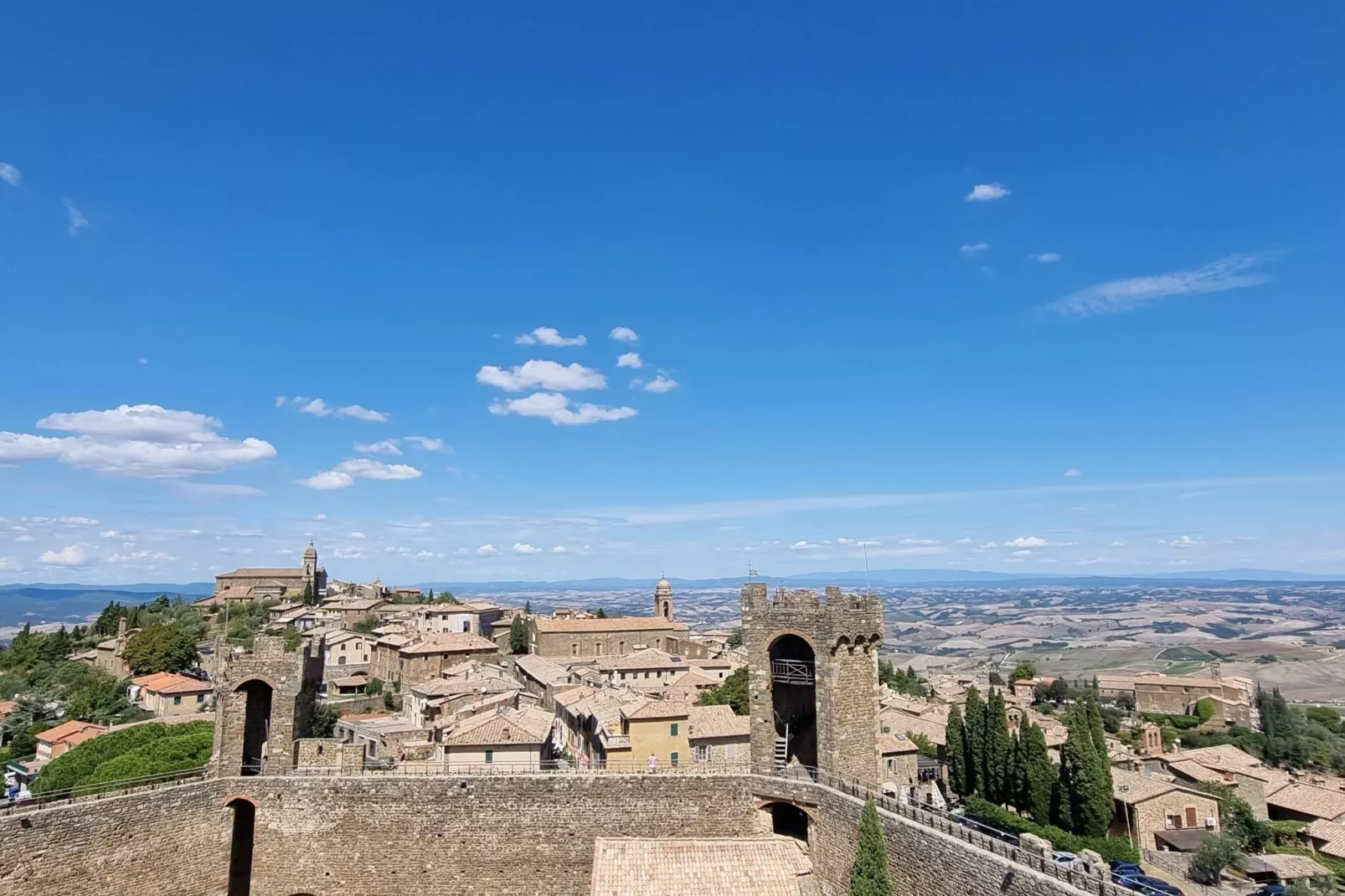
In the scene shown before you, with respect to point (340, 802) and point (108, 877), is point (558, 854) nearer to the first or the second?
point (340, 802)

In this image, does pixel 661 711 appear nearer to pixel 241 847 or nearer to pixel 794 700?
pixel 794 700

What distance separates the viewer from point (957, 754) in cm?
5025

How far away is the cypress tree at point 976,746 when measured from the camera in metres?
48.2

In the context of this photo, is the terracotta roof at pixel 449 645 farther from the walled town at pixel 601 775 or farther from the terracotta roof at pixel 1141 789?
the terracotta roof at pixel 1141 789

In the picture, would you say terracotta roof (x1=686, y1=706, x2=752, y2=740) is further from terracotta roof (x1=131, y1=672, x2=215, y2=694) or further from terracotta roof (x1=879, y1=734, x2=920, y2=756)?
terracotta roof (x1=131, y1=672, x2=215, y2=694)

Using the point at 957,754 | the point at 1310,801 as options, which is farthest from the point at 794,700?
the point at 1310,801

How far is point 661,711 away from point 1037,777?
825 inches

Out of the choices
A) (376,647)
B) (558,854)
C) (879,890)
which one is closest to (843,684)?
(879,890)

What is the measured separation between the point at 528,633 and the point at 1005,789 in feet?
173

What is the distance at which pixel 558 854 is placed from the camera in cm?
2012

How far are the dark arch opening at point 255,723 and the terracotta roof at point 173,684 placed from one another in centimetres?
4622

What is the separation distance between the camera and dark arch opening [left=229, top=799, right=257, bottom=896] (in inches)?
819

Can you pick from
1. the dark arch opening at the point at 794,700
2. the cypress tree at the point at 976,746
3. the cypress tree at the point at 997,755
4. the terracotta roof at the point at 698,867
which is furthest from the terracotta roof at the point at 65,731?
the cypress tree at the point at 997,755

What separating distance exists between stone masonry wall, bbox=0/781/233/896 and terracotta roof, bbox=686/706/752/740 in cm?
2493
